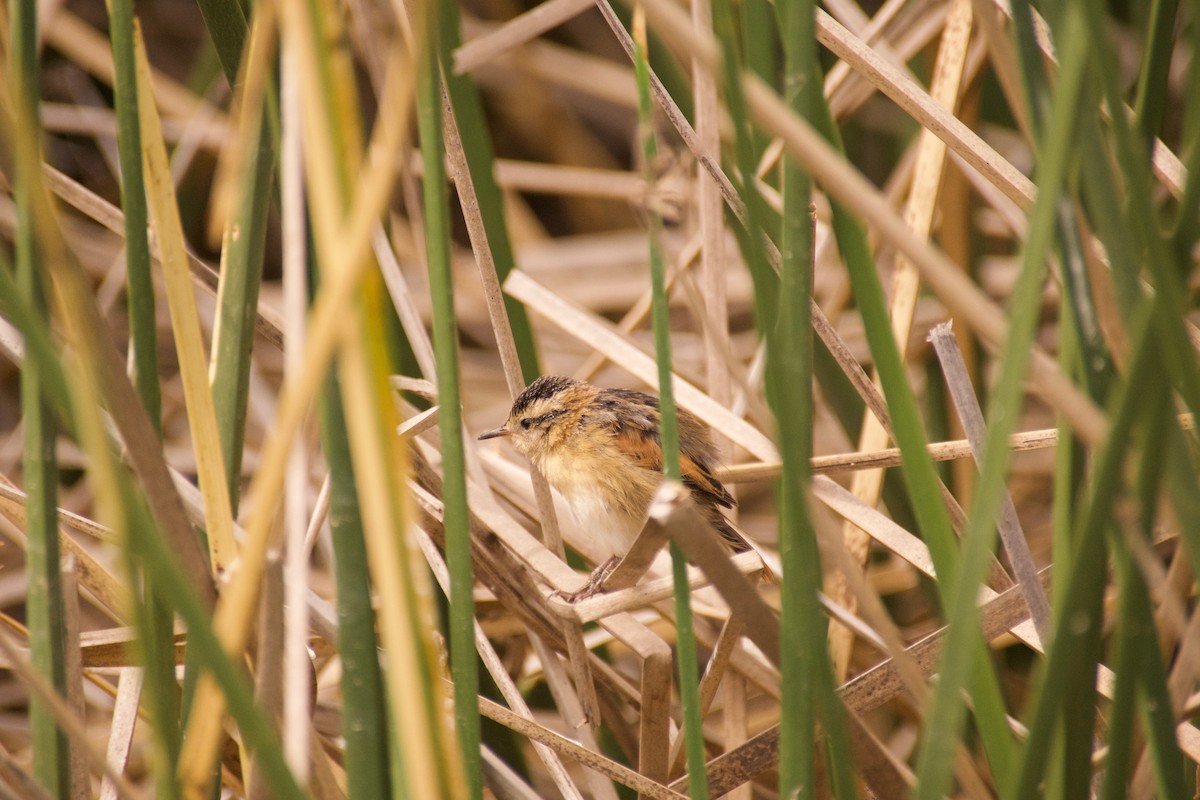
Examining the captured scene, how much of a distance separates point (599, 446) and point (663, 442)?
5.44 ft

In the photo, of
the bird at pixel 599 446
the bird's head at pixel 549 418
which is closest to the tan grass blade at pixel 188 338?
the bird at pixel 599 446

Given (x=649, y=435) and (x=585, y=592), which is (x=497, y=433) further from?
(x=585, y=592)

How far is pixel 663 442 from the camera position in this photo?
1.33m

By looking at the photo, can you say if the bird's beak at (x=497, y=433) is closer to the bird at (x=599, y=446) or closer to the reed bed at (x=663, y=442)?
the bird at (x=599, y=446)

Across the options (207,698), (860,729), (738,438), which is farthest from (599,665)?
(207,698)

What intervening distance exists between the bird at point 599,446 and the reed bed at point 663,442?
0.32 feet

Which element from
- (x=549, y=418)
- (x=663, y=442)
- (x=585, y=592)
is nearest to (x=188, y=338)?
(x=663, y=442)

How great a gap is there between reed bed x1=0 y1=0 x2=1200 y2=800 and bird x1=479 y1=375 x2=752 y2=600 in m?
0.10

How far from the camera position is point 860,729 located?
1.53 meters

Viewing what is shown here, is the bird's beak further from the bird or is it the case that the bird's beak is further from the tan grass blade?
the tan grass blade

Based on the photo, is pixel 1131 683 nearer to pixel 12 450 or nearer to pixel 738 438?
pixel 738 438

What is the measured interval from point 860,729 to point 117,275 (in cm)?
282

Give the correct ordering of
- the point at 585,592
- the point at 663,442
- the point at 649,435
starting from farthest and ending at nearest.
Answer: the point at 649,435
the point at 585,592
the point at 663,442

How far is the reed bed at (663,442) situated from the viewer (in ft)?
3.27
